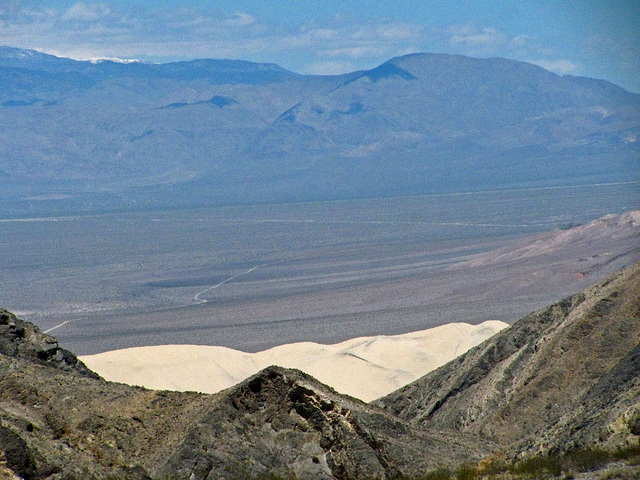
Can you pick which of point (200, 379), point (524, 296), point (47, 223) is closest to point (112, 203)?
point (47, 223)

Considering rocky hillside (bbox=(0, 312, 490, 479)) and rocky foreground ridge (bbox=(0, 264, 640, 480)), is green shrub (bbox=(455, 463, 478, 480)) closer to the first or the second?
rocky foreground ridge (bbox=(0, 264, 640, 480))

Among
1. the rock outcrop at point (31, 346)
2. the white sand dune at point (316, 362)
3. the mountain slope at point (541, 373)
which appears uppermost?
the rock outcrop at point (31, 346)

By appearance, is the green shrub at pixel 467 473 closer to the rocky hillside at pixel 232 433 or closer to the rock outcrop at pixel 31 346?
the rocky hillside at pixel 232 433

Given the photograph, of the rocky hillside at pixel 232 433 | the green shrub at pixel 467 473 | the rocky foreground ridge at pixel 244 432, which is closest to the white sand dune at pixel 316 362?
the rocky foreground ridge at pixel 244 432

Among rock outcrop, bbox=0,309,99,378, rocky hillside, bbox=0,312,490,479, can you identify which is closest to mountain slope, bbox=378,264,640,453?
rocky hillside, bbox=0,312,490,479

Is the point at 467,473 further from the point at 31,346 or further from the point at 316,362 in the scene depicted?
the point at 316,362
